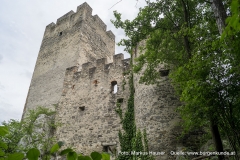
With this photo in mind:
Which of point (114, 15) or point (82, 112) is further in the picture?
point (82, 112)

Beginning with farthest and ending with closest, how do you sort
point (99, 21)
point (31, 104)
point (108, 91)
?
point (99, 21) < point (31, 104) < point (108, 91)

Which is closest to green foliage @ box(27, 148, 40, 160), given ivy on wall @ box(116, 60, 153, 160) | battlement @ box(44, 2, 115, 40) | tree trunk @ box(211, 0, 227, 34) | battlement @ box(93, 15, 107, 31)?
tree trunk @ box(211, 0, 227, 34)

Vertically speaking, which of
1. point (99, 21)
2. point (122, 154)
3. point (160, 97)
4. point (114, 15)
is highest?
point (99, 21)

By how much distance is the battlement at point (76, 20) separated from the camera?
53.7 feet

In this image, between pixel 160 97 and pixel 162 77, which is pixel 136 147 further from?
pixel 162 77

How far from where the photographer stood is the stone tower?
25.5 ft

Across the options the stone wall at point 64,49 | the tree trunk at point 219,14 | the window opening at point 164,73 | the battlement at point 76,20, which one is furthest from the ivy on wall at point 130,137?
the battlement at point 76,20

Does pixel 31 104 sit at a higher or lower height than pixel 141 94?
higher

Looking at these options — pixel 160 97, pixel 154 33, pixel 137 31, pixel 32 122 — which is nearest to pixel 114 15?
pixel 137 31

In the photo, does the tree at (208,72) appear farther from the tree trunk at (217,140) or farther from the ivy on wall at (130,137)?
the ivy on wall at (130,137)

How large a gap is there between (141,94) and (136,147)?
218cm

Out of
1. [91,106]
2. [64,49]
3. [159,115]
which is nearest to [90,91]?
[91,106]

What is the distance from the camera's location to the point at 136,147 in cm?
737

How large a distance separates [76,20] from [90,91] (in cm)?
737
